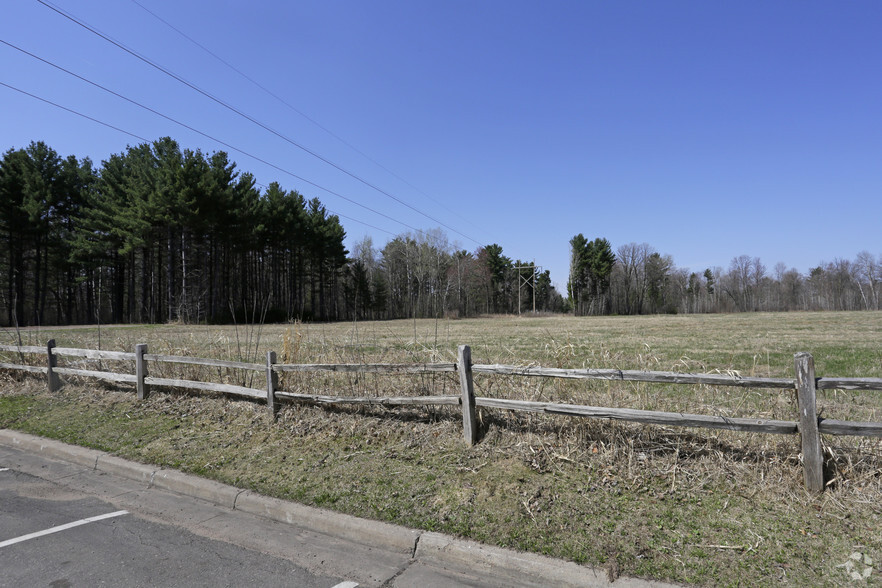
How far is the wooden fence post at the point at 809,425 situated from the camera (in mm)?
4027

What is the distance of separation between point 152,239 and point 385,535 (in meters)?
45.8

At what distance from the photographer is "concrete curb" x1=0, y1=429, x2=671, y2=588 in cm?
341

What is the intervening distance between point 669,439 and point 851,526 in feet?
4.97

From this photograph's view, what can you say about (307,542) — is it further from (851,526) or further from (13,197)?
(13,197)

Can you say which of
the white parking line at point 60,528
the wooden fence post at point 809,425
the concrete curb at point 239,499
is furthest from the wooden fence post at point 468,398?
the white parking line at point 60,528

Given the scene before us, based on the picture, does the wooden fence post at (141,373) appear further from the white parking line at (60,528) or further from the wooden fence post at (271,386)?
the white parking line at (60,528)

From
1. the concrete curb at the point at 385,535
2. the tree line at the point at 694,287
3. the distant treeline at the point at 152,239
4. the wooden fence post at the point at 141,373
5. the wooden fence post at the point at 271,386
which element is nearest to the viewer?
the concrete curb at the point at 385,535

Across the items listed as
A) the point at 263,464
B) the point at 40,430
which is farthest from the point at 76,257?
the point at 263,464

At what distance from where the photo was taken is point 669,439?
16.1 feet

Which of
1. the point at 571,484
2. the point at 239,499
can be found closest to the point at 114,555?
the point at 239,499

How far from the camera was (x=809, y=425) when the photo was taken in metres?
4.05

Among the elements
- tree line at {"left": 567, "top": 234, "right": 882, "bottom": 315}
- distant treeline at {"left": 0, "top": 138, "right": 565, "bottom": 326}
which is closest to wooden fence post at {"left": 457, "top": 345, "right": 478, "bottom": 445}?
distant treeline at {"left": 0, "top": 138, "right": 565, "bottom": 326}

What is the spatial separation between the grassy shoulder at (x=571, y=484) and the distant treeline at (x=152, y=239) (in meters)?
22.4

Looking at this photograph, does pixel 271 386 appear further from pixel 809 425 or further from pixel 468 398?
pixel 809 425
